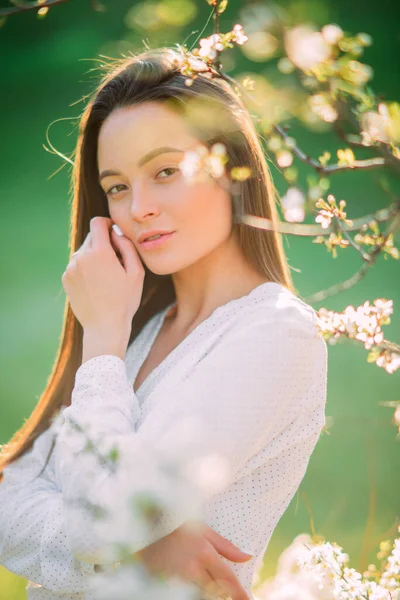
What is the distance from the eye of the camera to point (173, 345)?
5.39ft

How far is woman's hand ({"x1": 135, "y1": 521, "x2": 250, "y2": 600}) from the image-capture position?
3.58ft

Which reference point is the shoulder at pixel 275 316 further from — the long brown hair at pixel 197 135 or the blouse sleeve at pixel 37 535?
the blouse sleeve at pixel 37 535

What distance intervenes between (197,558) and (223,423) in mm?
223

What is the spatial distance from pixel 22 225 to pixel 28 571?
578 cm

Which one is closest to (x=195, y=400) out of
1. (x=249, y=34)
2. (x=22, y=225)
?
(x=249, y=34)

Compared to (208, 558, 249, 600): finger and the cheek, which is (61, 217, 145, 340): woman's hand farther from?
(208, 558, 249, 600): finger

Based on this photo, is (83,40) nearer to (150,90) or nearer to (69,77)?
(69,77)

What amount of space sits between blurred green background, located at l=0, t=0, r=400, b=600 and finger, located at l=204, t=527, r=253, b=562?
153cm

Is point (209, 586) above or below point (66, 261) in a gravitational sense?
above

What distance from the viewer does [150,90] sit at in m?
1.55

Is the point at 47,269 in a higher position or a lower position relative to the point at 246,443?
lower

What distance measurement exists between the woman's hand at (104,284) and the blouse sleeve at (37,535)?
1.21 feet

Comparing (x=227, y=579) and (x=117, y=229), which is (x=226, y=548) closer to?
(x=227, y=579)

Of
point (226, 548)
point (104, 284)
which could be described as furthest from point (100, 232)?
point (226, 548)
